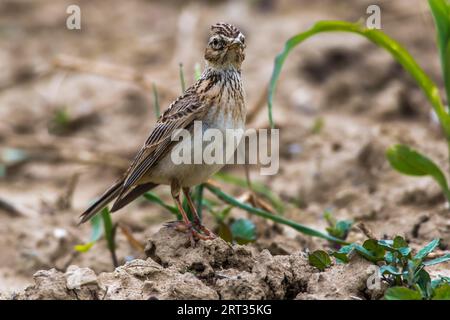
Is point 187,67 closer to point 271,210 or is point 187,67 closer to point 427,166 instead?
point 271,210

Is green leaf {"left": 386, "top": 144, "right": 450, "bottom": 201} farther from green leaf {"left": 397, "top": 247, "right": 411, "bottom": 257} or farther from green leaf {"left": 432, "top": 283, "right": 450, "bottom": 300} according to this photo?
green leaf {"left": 432, "top": 283, "right": 450, "bottom": 300}

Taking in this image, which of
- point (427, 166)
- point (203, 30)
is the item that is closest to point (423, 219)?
point (427, 166)

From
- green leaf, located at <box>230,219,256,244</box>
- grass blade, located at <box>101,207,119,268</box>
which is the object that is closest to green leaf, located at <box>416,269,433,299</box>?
green leaf, located at <box>230,219,256,244</box>

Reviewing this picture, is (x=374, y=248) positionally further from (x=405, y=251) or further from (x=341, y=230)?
(x=341, y=230)
